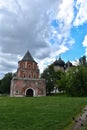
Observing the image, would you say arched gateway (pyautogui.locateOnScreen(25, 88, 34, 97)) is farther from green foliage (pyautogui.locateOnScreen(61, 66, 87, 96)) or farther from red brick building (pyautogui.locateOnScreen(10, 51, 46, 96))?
green foliage (pyautogui.locateOnScreen(61, 66, 87, 96))

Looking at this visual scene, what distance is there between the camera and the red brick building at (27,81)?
70125 mm

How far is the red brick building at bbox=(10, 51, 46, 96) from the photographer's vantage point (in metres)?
70.1

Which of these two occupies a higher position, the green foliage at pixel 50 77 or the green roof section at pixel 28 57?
the green roof section at pixel 28 57

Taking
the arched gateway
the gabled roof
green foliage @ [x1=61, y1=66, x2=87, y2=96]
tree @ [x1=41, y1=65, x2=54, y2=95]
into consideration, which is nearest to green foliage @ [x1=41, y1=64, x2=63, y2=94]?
tree @ [x1=41, y1=65, x2=54, y2=95]

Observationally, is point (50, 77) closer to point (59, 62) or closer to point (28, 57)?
point (28, 57)

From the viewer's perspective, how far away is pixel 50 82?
265 ft

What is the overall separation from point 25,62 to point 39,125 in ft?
204

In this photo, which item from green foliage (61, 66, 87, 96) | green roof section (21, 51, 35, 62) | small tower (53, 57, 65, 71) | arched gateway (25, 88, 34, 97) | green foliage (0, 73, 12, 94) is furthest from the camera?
small tower (53, 57, 65, 71)

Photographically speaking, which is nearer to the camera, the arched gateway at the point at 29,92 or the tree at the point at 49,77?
the arched gateway at the point at 29,92

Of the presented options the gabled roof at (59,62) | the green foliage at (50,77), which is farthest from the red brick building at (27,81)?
the gabled roof at (59,62)

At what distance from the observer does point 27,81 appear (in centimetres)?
7131

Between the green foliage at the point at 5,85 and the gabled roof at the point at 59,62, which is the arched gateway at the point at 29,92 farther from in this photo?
the gabled roof at the point at 59,62

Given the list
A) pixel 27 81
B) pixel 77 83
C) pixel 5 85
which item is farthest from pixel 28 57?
pixel 77 83

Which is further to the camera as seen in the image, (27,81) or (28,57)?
(28,57)
